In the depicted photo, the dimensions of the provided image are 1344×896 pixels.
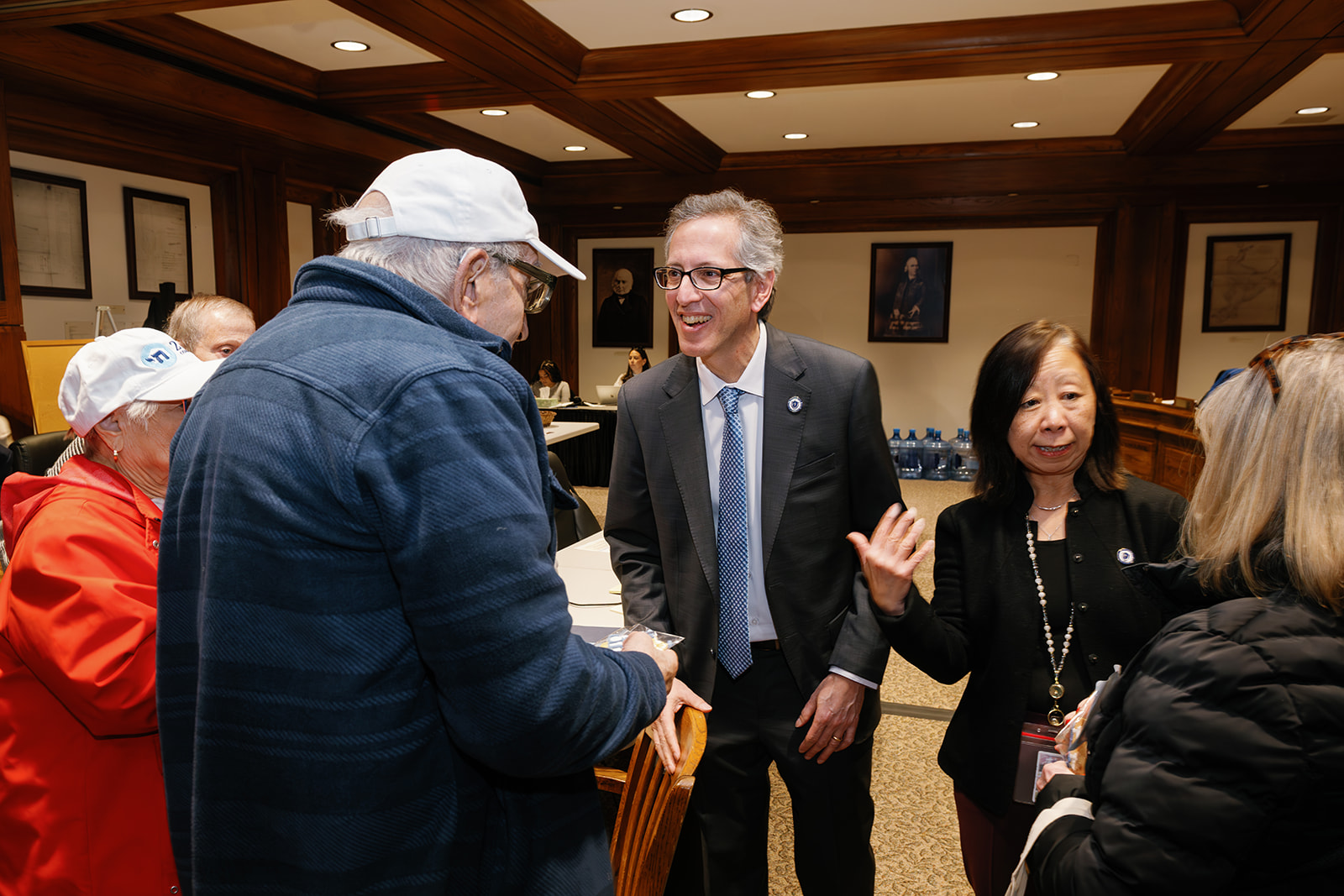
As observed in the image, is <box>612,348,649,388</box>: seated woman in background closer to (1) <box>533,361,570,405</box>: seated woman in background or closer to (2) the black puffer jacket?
(1) <box>533,361,570,405</box>: seated woman in background

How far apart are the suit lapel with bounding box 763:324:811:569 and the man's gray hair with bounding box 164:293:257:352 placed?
191 cm

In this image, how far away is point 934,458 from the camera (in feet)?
32.5

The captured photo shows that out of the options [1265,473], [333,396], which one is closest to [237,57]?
[333,396]

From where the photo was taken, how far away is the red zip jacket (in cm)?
131

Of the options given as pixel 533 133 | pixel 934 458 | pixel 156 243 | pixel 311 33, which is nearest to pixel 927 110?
pixel 533 133

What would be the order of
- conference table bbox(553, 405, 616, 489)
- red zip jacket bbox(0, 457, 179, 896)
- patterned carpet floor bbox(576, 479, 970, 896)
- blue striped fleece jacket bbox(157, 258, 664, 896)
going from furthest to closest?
conference table bbox(553, 405, 616, 489), patterned carpet floor bbox(576, 479, 970, 896), red zip jacket bbox(0, 457, 179, 896), blue striped fleece jacket bbox(157, 258, 664, 896)

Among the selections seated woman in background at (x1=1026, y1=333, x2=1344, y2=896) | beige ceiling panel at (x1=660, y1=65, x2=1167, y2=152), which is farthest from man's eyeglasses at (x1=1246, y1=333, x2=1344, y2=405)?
beige ceiling panel at (x1=660, y1=65, x2=1167, y2=152)

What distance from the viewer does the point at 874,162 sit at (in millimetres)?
8867

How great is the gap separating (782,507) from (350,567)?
1.12 m

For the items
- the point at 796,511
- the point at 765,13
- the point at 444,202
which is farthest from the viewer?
the point at 765,13

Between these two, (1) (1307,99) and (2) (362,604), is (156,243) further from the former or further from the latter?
(1) (1307,99)

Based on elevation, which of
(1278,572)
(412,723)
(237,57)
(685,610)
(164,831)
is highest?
(237,57)

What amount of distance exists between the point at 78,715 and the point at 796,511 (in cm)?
137

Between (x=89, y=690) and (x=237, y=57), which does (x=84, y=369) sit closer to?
(x=89, y=690)
